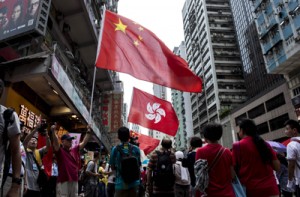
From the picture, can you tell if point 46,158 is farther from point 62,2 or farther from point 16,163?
point 62,2

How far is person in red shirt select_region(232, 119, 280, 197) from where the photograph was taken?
3.11 metres

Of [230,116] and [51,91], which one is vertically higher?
[230,116]

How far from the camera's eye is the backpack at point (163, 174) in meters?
4.57

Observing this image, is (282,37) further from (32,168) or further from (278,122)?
(32,168)

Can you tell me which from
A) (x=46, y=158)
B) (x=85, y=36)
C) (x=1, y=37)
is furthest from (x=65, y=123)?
(x=46, y=158)

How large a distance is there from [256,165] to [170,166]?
1758 mm

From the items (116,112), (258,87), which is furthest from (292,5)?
(258,87)

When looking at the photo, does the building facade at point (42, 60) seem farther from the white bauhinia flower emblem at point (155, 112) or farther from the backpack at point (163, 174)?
the backpack at point (163, 174)

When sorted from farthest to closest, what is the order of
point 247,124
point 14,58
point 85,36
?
point 85,36
point 14,58
point 247,124

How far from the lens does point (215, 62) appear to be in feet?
208

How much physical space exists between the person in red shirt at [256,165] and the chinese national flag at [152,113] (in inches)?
183

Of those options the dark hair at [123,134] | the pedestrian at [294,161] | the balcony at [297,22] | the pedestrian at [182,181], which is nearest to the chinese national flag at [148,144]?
the pedestrian at [182,181]

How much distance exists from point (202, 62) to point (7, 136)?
7133cm

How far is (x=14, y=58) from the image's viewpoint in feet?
32.2
